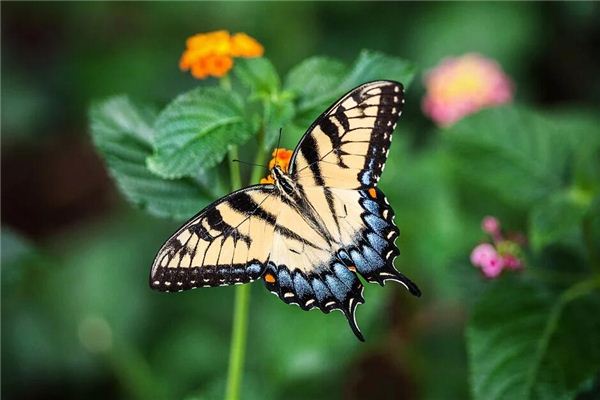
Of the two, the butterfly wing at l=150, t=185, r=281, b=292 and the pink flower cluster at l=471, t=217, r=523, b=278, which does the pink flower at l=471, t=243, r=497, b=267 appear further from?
the butterfly wing at l=150, t=185, r=281, b=292

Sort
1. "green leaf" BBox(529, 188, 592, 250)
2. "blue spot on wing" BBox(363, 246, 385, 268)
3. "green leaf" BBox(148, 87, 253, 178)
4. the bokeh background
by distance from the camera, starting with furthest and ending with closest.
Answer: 1. the bokeh background
2. "green leaf" BBox(529, 188, 592, 250)
3. "blue spot on wing" BBox(363, 246, 385, 268)
4. "green leaf" BBox(148, 87, 253, 178)

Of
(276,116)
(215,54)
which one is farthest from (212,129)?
(215,54)

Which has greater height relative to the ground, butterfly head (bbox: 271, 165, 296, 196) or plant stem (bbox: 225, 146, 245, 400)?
butterfly head (bbox: 271, 165, 296, 196)

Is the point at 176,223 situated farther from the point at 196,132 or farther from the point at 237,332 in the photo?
the point at 196,132

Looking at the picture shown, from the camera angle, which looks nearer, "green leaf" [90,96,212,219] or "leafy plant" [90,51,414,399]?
"leafy plant" [90,51,414,399]

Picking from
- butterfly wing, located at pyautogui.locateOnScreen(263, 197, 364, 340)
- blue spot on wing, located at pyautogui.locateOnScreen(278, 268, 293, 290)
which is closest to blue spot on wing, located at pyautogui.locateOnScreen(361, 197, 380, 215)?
butterfly wing, located at pyautogui.locateOnScreen(263, 197, 364, 340)

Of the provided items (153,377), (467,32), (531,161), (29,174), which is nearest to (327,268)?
(531,161)

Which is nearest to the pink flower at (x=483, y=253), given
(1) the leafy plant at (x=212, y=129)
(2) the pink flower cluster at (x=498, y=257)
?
(2) the pink flower cluster at (x=498, y=257)
